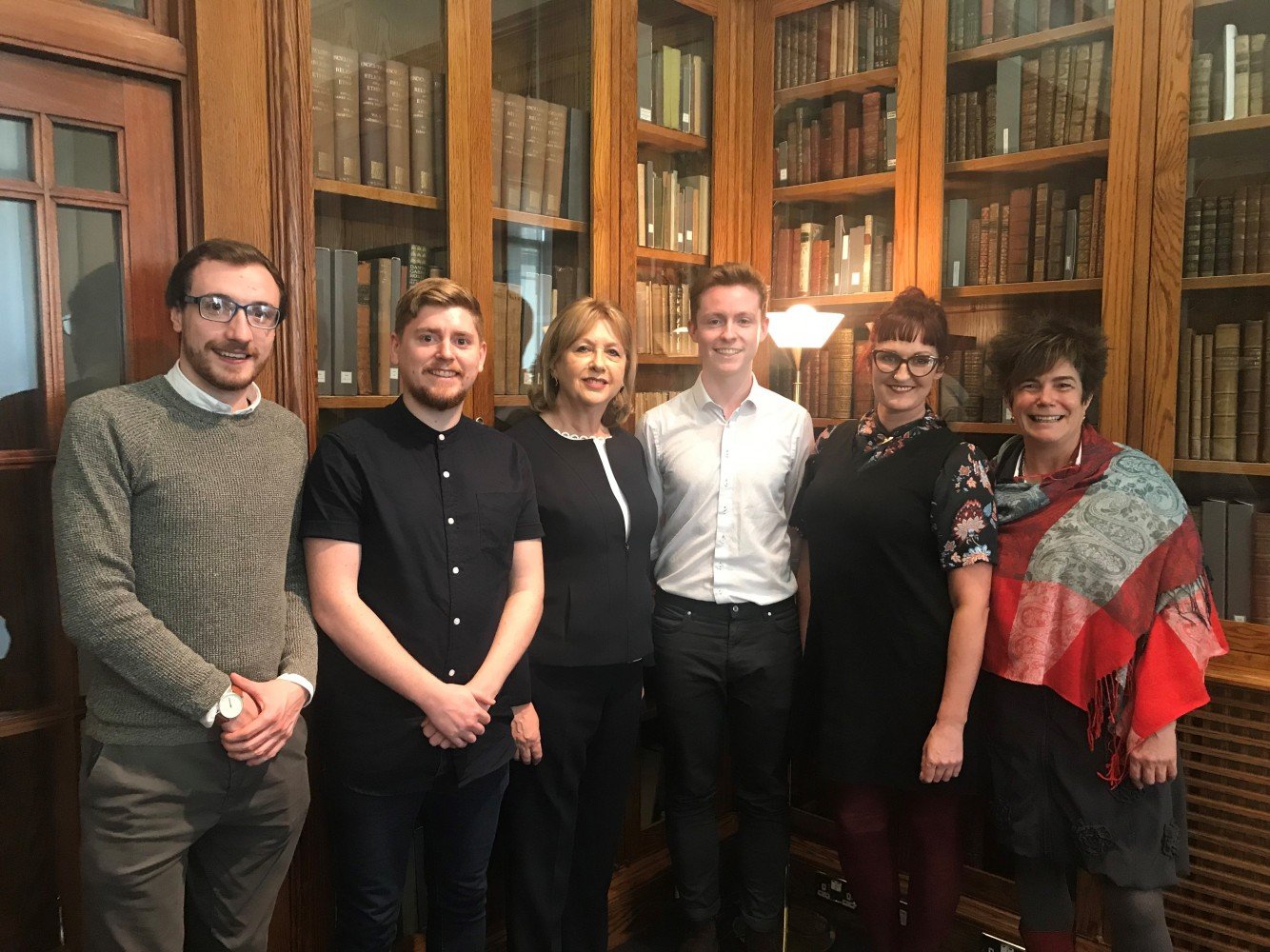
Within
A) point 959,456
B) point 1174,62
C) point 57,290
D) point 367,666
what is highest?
point 1174,62

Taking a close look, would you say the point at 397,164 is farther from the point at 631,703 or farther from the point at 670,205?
the point at 631,703

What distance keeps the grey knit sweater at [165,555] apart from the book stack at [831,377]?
71.6 inches

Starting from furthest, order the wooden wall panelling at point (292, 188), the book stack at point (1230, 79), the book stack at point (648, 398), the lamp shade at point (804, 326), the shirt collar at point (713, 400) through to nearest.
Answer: the lamp shade at point (804, 326)
the book stack at point (648, 398)
the shirt collar at point (713, 400)
the book stack at point (1230, 79)
the wooden wall panelling at point (292, 188)

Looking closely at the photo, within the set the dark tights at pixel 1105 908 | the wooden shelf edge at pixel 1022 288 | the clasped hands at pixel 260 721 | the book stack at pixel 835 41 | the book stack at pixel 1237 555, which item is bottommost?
the dark tights at pixel 1105 908

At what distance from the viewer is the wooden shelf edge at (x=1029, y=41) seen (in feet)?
7.62

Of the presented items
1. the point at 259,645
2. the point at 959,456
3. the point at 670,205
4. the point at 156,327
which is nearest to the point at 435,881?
the point at 259,645

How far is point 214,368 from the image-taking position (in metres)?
1.49

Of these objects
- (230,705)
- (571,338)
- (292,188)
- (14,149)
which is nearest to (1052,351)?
(571,338)

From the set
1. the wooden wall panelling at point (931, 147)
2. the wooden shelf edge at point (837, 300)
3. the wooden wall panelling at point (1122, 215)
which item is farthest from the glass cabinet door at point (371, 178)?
the wooden wall panelling at point (1122, 215)

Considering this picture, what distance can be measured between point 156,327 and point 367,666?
2.47ft

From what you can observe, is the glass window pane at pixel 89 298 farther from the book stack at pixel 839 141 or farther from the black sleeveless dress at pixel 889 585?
the book stack at pixel 839 141

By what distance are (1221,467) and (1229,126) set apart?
818 mm

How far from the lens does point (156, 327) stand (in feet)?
5.60

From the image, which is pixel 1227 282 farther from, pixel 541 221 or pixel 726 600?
pixel 541 221
